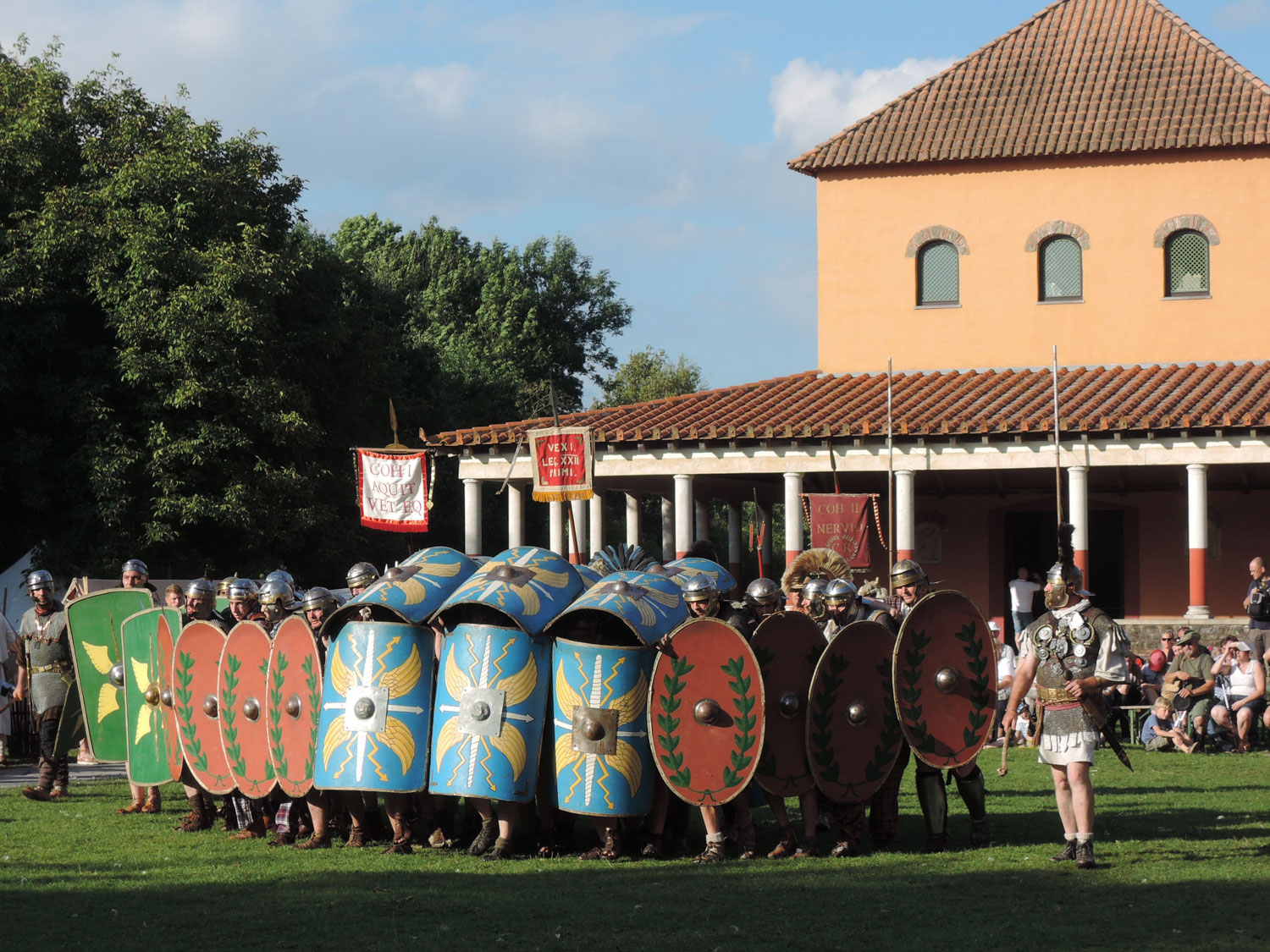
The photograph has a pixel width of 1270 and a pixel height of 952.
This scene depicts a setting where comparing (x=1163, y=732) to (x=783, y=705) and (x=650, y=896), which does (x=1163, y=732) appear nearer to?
(x=783, y=705)

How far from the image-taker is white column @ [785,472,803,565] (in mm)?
22359

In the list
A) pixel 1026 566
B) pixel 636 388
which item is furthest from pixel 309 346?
pixel 636 388

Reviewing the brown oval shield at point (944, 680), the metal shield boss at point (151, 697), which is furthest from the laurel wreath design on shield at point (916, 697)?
the metal shield boss at point (151, 697)

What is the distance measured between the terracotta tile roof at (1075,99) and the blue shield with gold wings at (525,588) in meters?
17.7

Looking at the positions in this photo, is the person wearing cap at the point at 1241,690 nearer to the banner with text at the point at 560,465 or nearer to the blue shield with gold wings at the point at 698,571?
the blue shield with gold wings at the point at 698,571

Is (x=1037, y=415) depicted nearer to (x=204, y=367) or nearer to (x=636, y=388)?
(x=204, y=367)

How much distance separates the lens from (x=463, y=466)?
24406mm

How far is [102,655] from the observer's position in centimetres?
1148

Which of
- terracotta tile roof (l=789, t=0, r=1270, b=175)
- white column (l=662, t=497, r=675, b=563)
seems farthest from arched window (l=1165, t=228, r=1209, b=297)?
white column (l=662, t=497, r=675, b=563)

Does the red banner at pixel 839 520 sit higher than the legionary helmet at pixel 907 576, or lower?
higher

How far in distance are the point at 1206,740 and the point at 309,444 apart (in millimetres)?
17560

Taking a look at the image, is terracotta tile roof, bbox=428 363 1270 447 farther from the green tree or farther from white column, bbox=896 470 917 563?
the green tree

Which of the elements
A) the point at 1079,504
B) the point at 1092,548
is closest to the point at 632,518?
the point at 1092,548

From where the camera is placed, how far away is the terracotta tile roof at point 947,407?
69.4ft
